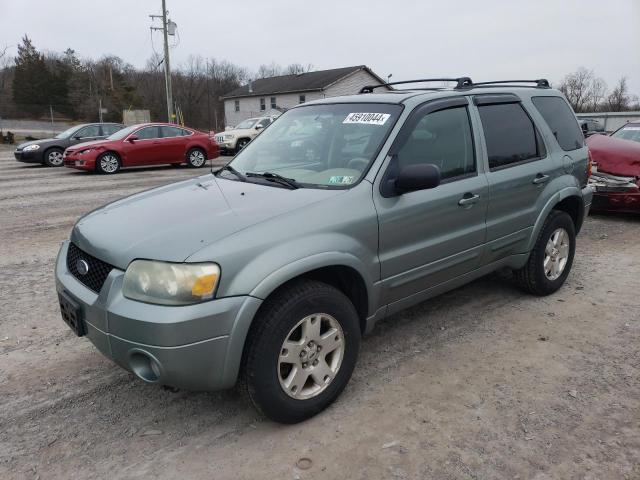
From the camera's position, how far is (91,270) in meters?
2.80

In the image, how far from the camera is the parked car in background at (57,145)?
16203 millimetres

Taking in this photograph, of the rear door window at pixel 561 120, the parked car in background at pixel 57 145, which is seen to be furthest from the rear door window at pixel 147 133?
the rear door window at pixel 561 120

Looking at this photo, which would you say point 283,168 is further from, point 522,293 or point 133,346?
point 522,293

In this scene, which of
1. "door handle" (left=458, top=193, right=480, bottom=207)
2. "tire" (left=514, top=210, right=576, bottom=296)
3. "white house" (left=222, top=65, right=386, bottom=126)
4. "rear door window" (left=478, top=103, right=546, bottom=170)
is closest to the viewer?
"door handle" (left=458, top=193, right=480, bottom=207)

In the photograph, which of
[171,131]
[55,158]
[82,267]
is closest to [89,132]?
[55,158]

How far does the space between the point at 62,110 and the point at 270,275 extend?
4161cm

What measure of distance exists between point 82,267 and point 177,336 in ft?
2.93

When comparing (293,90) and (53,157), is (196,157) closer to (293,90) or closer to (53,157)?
(53,157)

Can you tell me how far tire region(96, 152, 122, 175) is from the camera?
14.1 metres

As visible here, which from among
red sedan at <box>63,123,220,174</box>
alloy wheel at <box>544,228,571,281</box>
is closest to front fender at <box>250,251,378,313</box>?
alloy wheel at <box>544,228,571,281</box>

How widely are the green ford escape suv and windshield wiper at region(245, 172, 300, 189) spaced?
1cm

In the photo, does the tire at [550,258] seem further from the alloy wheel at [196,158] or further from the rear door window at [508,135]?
the alloy wheel at [196,158]

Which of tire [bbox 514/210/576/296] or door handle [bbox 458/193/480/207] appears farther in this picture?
tire [bbox 514/210/576/296]

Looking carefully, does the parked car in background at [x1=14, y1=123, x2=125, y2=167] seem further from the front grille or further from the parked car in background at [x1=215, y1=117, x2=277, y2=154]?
the front grille
